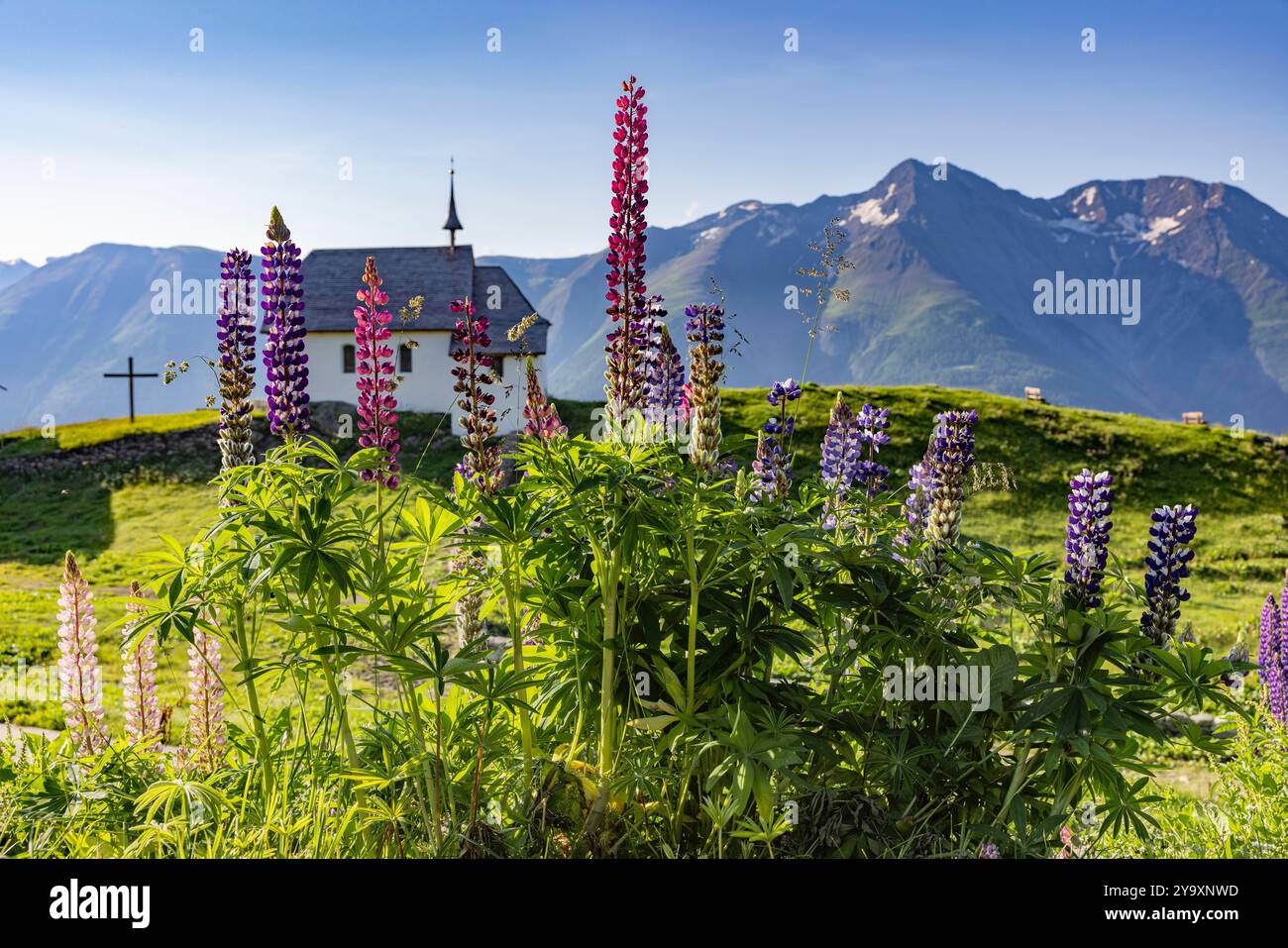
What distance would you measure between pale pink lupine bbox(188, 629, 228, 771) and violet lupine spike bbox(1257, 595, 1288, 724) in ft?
22.0

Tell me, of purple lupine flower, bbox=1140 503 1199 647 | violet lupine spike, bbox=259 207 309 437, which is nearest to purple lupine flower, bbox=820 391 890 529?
purple lupine flower, bbox=1140 503 1199 647

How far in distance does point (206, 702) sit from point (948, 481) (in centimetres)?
370

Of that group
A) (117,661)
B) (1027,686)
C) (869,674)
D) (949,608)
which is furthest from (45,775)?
(117,661)

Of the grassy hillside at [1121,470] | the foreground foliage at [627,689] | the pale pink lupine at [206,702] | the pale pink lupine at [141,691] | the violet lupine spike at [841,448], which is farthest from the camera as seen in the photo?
the grassy hillside at [1121,470]

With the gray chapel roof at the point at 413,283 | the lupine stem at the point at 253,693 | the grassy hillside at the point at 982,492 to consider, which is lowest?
the grassy hillside at the point at 982,492

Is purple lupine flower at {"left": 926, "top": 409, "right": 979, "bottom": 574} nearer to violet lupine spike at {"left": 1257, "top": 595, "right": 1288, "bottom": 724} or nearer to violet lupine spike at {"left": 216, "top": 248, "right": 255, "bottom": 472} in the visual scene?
violet lupine spike at {"left": 216, "top": 248, "right": 255, "bottom": 472}

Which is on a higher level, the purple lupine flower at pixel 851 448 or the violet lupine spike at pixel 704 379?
the violet lupine spike at pixel 704 379

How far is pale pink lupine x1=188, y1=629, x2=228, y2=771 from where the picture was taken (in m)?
4.53

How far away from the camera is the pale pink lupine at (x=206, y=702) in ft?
14.9

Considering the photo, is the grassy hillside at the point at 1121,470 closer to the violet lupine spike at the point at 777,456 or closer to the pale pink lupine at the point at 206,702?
the violet lupine spike at the point at 777,456

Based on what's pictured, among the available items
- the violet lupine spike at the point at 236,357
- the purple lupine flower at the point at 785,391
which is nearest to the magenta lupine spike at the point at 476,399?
the violet lupine spike at the point at 236,357

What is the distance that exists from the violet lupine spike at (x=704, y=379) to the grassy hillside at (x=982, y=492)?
1568 cm

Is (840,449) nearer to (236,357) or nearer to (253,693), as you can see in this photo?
(236,357)
